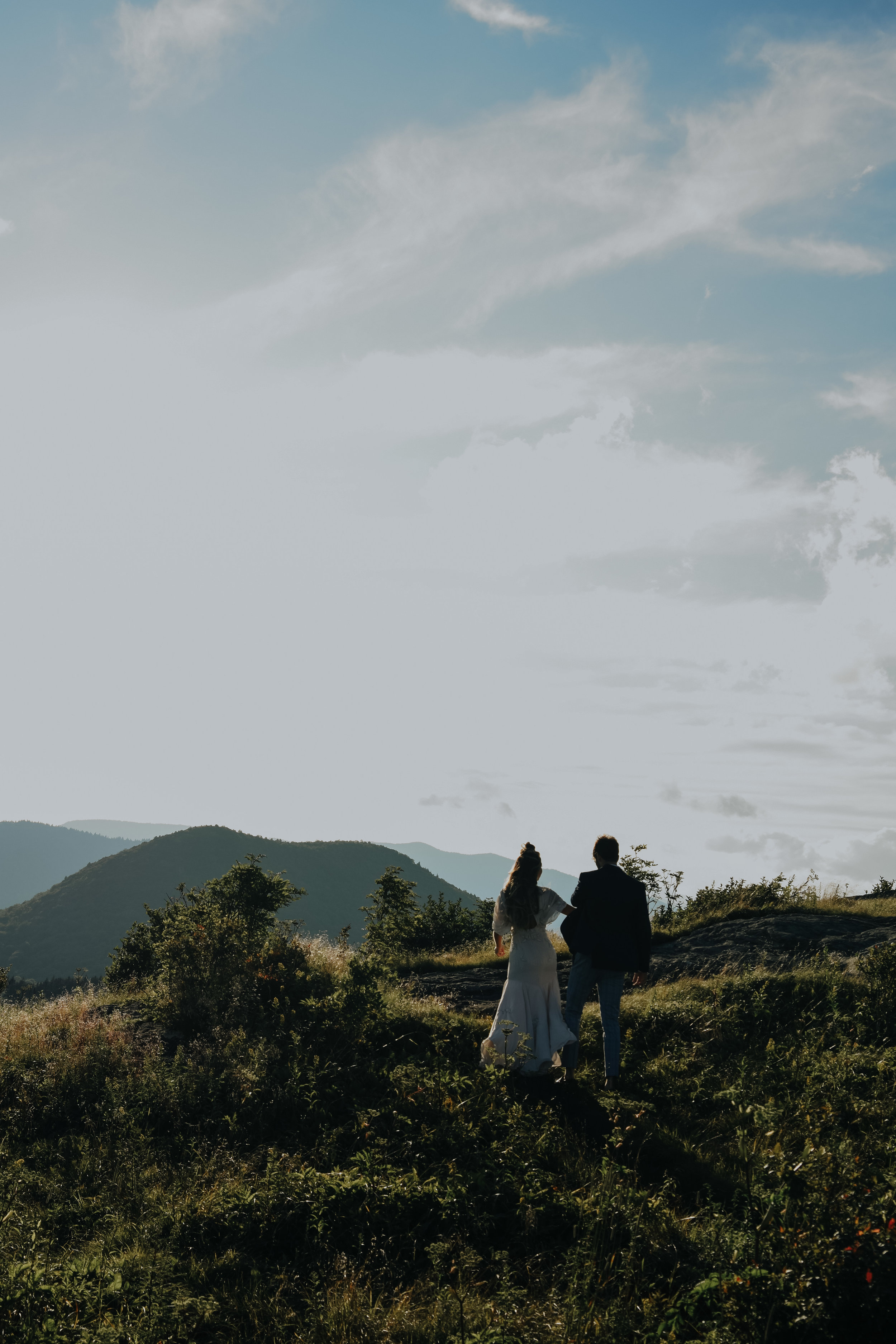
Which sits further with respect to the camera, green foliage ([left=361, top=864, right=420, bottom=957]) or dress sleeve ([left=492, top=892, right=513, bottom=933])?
green foliage ([left=361, top=864, right=420, bottom=957])

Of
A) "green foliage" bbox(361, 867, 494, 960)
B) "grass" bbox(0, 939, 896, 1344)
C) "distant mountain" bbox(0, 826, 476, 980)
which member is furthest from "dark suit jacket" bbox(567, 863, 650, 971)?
"distant mountain" bbox(0, 826, 476, 980)

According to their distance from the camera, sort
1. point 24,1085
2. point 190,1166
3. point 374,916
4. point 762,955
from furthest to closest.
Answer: point 374,916
point 762,955
point 24,1085
point 190,1166

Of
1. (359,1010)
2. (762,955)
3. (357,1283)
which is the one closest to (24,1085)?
(359,1010)

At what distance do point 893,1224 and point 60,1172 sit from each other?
6.67 metres

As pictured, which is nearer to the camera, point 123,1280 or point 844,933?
point 123,1280

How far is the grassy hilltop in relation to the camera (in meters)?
4.34

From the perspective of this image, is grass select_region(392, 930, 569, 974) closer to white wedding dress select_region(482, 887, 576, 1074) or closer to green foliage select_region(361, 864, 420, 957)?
white wedding dress select_region(482, 887, 576, 1074)

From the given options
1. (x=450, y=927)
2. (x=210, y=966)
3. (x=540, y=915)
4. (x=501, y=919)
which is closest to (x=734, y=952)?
(x=540, y=915)

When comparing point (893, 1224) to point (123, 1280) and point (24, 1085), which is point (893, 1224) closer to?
point (123, 1280)

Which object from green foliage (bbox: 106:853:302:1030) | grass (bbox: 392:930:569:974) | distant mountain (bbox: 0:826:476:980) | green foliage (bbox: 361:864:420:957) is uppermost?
green foliage (bbox: 106:853:302:1030)

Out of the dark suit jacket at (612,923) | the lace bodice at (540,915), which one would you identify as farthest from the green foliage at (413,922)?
the dark suit jacket at (612,923)

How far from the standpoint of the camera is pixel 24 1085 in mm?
8578

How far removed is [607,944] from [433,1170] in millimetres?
2835

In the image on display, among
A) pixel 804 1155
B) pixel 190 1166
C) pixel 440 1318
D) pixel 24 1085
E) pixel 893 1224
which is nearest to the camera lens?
pixel 893 1224
